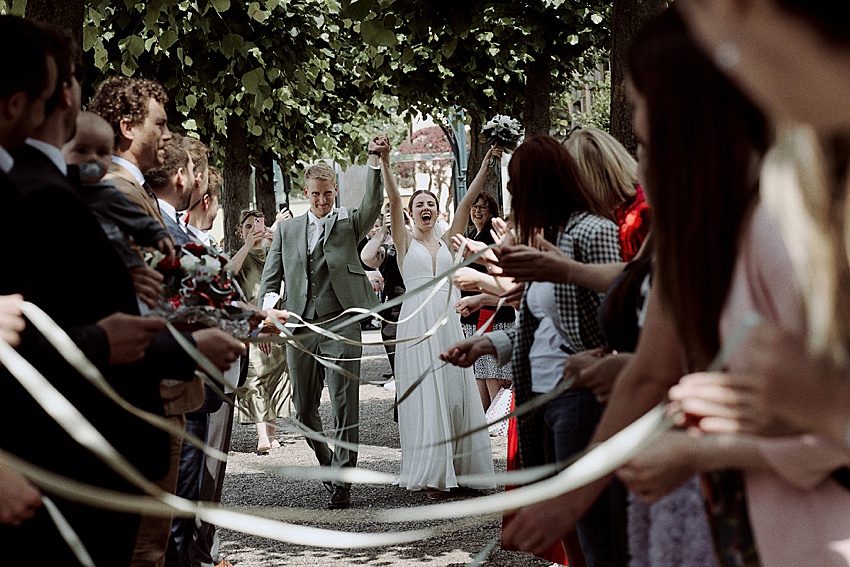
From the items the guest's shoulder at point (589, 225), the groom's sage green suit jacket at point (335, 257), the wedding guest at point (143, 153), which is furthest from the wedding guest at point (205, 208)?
the guest's shoulder at point (589, 225)

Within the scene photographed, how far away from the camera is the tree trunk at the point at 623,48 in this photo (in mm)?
6504

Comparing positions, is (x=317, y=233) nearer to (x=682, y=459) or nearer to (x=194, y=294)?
(x=194, y=294)

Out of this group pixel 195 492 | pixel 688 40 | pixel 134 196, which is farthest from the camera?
pixel 195 492

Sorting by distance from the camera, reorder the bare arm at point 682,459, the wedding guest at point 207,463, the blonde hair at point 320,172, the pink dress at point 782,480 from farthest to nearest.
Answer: the blonde hair at point 320,172
the wedding guest at point 207,463
the bare arm at point 682,459
the pink dress at point 782,480

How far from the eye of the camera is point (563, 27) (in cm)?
1234

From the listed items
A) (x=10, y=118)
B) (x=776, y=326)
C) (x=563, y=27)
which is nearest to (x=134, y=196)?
(x=10, y=118)

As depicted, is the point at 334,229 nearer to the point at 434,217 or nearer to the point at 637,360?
the point at 434,217

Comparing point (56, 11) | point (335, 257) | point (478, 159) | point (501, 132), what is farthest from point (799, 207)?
point (478, 159)

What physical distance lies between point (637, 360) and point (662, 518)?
1.82 ft

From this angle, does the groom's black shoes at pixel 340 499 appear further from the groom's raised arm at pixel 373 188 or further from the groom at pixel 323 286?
the groom's raised arm at pixel 373 188

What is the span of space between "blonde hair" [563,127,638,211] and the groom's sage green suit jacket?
13.6 feet

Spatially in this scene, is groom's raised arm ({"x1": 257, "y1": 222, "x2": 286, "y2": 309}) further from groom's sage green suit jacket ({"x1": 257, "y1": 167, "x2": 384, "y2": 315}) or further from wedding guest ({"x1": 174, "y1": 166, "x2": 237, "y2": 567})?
wedding guest ({"x1": 174, "y1": 166, "x2": 237, "y2": 567})

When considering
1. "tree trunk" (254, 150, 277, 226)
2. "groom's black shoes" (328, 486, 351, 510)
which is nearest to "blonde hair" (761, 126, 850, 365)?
"groom's black shoes" (328, 486, 351, 510)

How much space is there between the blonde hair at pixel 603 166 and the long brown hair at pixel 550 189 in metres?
0.09
